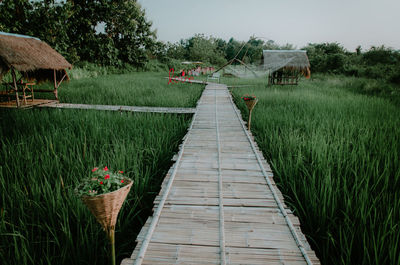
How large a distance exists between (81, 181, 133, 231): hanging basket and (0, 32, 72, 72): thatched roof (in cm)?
542

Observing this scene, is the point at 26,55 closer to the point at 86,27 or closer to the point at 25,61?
the point at 25,61

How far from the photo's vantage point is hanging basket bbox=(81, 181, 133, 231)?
2.79 feet

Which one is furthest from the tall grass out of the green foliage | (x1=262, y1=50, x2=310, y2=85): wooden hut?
the green foliage

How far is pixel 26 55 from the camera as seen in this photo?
5.16m

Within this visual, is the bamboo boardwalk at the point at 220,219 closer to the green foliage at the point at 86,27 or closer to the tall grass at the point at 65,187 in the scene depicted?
the tall grass at the point at 65,187

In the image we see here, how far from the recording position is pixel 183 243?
53.1 inches

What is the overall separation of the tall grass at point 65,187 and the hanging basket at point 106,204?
1.78ft

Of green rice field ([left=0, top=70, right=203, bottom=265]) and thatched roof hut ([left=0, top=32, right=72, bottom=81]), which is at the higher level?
thatched roof hut ([left=0, top=32, right=72, bottom=81])

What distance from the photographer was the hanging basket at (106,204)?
849mm

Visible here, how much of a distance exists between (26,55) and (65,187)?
16.8 feet

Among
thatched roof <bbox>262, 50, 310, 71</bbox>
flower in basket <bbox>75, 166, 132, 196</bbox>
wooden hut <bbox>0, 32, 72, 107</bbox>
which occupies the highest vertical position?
thatched roof <bbox>262, 50, 310, 71</bbox>

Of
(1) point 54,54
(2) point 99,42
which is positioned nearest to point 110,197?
(1) point 54,54

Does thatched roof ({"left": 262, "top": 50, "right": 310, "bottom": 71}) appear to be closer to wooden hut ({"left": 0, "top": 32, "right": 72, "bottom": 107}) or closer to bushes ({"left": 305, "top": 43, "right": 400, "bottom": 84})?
bushes ({"left": 305, "top": 43, "right": 400, "bottom": 84})

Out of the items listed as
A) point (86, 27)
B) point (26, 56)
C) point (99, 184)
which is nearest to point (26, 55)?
point (26, 56)
